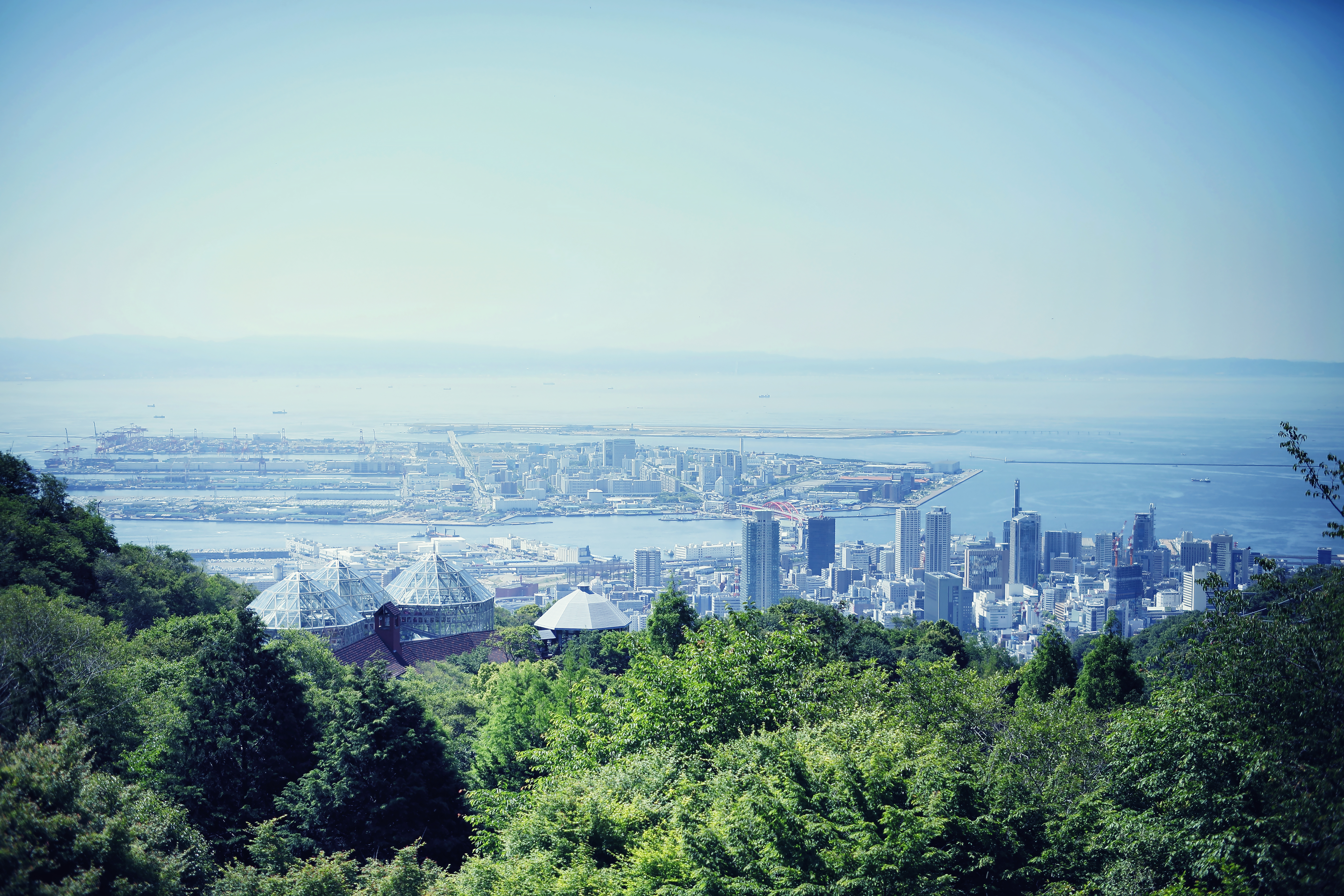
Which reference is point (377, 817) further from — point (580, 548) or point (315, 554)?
point (580, 548)

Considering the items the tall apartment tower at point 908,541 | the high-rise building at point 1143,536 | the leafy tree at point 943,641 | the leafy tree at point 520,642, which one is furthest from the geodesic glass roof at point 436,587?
the high-rise building at point 1143,536

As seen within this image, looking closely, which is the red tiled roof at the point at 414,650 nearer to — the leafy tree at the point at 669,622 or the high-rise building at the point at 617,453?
the leafy tree at the point at 669,622

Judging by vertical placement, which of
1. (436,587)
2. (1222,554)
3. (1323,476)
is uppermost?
(1323,476)

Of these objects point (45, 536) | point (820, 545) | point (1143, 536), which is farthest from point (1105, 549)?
point (45, 536)

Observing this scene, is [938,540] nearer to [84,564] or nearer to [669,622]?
[669,622]

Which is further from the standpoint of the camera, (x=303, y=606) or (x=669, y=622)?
(x=303, y=606)

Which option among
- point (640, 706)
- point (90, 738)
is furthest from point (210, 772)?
point (640, 706)
